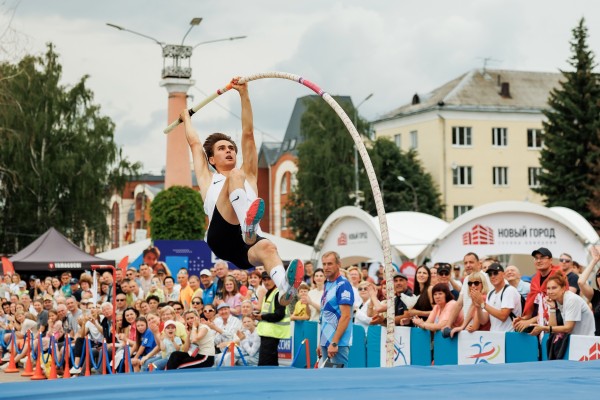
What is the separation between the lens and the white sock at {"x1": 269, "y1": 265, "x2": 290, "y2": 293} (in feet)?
29.1

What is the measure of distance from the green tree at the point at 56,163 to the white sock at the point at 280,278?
127 ft

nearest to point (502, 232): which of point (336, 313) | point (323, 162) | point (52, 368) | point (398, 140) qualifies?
point (52, 368)

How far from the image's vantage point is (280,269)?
898cm

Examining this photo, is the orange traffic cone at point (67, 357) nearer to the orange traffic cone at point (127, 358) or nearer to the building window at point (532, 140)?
the orange traffic cone at point (127, 358)

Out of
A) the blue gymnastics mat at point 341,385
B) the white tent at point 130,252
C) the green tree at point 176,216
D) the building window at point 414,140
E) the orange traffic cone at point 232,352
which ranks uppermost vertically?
the building window at point 414,140

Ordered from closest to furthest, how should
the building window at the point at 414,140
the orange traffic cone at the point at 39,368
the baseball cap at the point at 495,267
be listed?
the baseball cap at the point at 495,267
the orange traffic cone at the point at 39,368
the building window at the point at 414,140

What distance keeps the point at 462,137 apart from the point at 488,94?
3.74 meters

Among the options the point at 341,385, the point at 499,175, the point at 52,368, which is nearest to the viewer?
the point at 341,385

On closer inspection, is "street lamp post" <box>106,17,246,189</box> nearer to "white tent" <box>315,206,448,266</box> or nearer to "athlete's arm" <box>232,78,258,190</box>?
"white tent" <box>315,206,448,266</box>

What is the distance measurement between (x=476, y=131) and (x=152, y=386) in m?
62.4

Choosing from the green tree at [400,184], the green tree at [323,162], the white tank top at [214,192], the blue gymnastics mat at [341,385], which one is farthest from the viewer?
the green tree at [400,184]

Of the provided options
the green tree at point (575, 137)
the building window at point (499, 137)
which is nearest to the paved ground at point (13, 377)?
Result: the green tree at point (575, 137)

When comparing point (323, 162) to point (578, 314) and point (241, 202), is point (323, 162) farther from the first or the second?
point (241, 202)

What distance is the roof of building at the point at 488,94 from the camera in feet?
222
